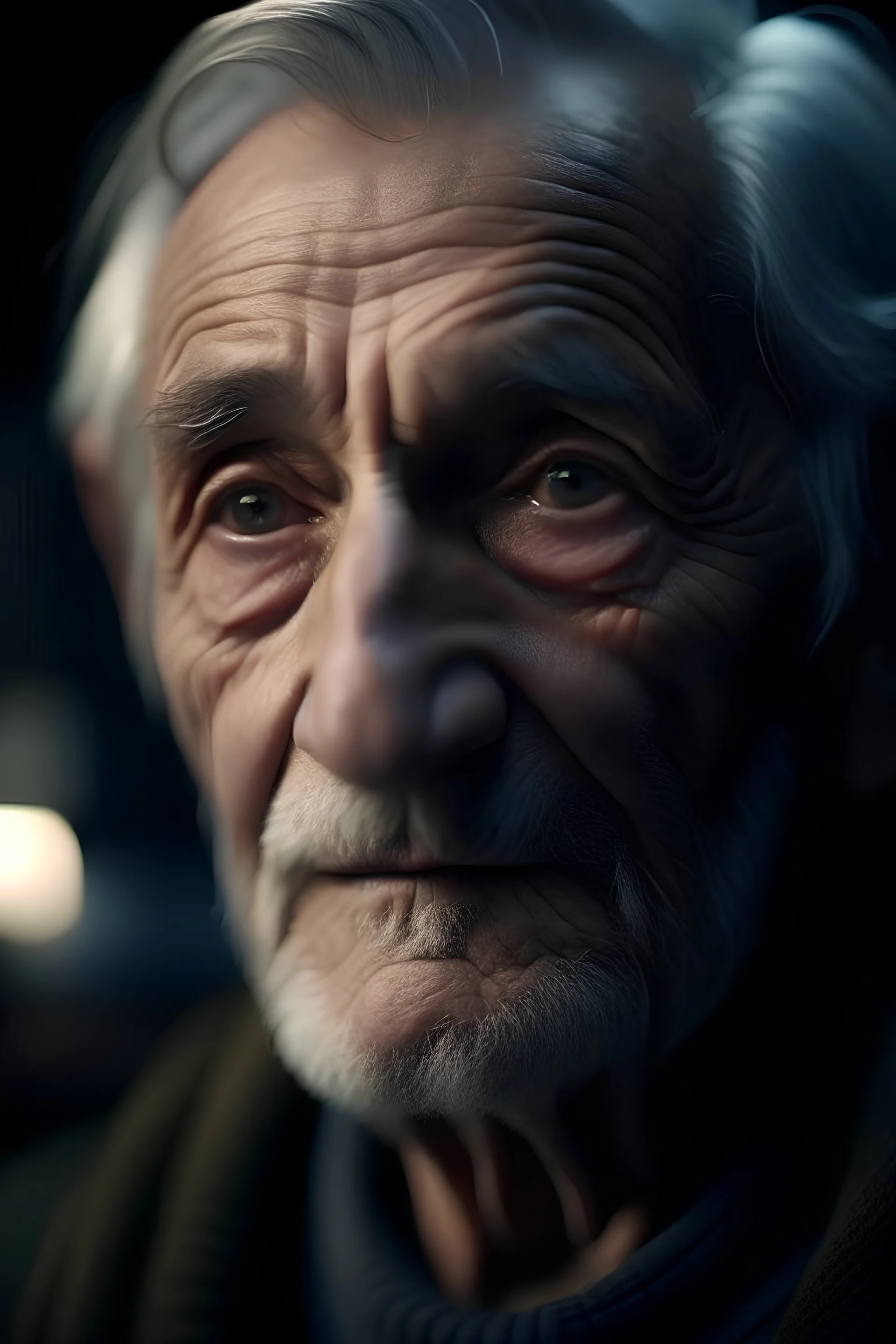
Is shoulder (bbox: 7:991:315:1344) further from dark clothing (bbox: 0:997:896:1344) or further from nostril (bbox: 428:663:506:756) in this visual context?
nostril (bbox: 428:663:506:756)

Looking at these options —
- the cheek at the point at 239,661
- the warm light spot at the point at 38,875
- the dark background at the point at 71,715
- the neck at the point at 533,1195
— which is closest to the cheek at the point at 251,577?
the cheek at the point at 239,661

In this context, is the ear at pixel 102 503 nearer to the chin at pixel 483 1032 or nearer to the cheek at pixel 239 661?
the cheek at pixel 239 661

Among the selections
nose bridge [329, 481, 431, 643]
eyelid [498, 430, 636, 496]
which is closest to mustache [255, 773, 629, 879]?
nose bridge [329, 481, 431, 643]

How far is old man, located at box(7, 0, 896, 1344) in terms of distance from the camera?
2.91 feet

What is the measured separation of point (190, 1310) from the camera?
98cm

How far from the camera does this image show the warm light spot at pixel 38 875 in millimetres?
1044

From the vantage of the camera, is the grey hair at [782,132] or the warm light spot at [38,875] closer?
the grey hair at [782,132]

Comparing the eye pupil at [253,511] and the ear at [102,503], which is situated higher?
the eye pupil at [253,511]

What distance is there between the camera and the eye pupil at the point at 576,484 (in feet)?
2.98

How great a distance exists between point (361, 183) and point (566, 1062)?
Result: 69 cm

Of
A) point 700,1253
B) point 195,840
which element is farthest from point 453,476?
point 700,1253

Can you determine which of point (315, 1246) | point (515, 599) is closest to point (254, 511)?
point (515, 599)

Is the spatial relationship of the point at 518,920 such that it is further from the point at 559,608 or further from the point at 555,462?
the point at 555,462

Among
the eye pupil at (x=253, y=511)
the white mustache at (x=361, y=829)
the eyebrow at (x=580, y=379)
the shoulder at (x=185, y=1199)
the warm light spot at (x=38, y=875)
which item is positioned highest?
the eyebrow at (x=580, y=379)
